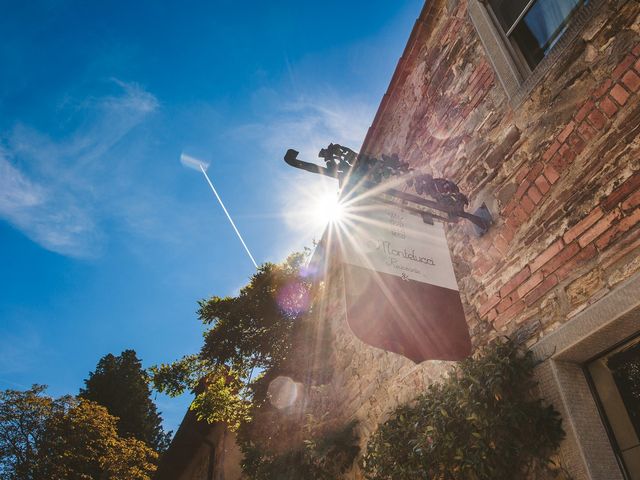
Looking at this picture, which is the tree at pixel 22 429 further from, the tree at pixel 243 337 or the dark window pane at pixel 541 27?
the dark window pane at pixel 541 27

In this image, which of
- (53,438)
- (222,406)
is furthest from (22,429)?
(222,406)

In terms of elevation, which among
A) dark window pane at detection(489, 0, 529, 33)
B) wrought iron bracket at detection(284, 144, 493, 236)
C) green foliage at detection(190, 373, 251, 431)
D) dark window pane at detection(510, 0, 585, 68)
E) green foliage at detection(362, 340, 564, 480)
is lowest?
green foliage at detection(362, 340, 564, 480)

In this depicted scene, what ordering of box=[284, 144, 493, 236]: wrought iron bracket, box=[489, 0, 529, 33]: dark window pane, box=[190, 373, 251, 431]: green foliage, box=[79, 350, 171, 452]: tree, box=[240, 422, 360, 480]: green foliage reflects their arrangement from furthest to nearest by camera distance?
box=[79, 350, 171, 452]: tree, box=[190, 373, 251, 431]: green foliage, box=[240, 422, 360, 480]: green foliage, box=[489, 0, 529, 33]: dark window pane, box=[284, 144, 493, 236]: wrought iron bracket

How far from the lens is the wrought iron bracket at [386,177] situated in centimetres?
262

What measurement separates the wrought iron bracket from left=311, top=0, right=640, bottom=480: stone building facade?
0.17 m

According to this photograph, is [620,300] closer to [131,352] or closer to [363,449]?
[363,449]

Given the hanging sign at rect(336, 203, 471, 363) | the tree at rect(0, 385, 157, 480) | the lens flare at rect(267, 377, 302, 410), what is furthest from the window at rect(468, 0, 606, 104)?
the tree at rect(0, 385, 157, 480)

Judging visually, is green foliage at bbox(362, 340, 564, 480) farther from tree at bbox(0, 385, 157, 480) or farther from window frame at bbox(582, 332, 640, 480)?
tree at bbox(0, 385, 157, 480)

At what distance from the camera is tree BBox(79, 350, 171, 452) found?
20.8 metres

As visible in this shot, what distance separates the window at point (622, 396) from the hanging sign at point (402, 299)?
2.28 ft

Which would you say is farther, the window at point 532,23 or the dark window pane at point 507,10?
the dark window pane at point 507,10

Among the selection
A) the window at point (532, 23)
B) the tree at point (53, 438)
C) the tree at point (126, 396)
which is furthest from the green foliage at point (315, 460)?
the tree at point (126, 396)

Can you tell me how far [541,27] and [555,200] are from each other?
5.49 ft

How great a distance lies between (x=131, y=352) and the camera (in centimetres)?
2392
